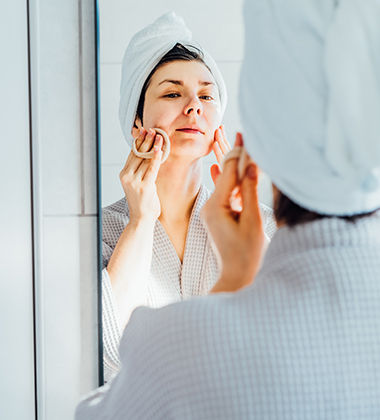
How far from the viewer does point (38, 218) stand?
81 centimetres

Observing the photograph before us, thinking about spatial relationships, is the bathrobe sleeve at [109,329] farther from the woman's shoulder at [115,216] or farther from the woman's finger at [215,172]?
the woman's finger at [215,172]

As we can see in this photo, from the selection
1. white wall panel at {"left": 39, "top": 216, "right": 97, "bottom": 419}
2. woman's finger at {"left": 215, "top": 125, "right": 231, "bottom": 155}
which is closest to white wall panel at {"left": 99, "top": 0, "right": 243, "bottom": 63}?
woman's finger at {"left": 215, "top": 125, "right": 231, "bottom": 155}

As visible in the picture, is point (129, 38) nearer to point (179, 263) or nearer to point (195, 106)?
point (195, 106)

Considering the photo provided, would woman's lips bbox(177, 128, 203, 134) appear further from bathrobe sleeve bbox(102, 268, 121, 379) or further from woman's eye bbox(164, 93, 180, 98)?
bathrobe sleeve bbox(102, 268, 121, 379)

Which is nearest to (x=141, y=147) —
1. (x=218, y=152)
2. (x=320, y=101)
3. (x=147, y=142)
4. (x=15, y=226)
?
(x=147, y=142)

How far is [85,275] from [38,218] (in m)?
0.12

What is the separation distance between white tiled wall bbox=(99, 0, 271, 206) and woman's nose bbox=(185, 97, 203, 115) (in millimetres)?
42

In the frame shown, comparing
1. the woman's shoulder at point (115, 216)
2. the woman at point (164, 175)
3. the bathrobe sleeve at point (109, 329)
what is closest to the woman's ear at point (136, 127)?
the woman at point (164, 175)

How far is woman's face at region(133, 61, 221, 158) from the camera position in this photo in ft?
2.49

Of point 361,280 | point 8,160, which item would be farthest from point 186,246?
point 361,280

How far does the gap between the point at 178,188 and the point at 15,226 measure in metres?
0.26

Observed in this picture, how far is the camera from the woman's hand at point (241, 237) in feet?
1.76

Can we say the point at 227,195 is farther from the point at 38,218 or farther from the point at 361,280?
the point at 38,218

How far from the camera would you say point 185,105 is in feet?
2.52
